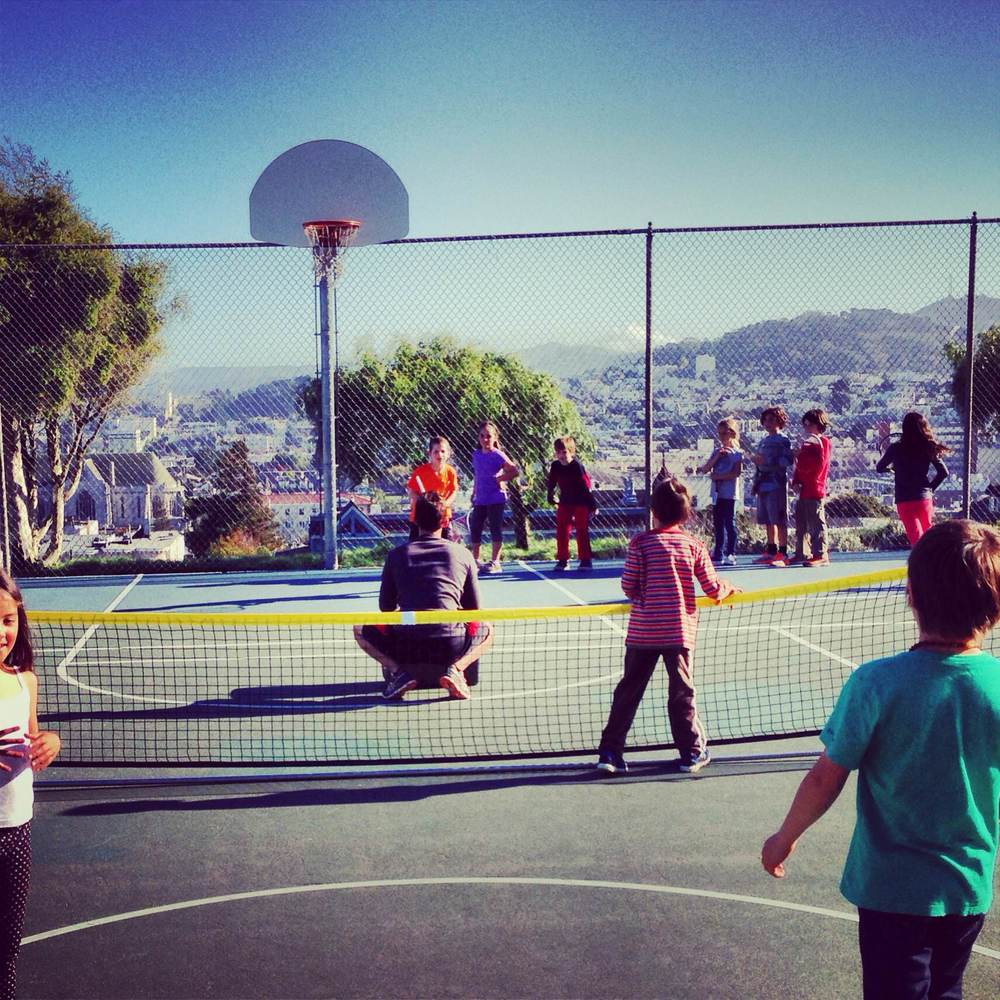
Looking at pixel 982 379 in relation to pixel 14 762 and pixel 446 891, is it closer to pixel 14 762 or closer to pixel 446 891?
pixel 446 891

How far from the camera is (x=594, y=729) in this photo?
6.81 metres

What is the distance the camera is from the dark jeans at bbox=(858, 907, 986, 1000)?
2574mm

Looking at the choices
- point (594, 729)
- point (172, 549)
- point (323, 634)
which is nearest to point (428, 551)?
point (594, 729)

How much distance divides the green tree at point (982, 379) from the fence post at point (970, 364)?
0.22 meters

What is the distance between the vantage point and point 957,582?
2520 mm

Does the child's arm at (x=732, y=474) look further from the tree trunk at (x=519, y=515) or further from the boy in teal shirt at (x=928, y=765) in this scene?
the boy in teal shirt at (x=928, y=765)

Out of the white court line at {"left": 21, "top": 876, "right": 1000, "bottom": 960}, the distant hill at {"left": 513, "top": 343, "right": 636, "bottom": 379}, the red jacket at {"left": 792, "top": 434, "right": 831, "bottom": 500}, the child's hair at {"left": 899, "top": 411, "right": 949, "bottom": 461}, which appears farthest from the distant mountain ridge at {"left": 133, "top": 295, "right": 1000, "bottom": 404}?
the white court line at {"left": 21, "top": 876, "right": 1000, "bottom": 960}

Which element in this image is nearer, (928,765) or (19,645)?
(928,765)

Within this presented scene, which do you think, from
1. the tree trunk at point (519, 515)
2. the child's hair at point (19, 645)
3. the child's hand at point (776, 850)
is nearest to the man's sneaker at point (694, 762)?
the child's hand at point (776, 850)

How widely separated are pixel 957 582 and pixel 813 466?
32.6ft

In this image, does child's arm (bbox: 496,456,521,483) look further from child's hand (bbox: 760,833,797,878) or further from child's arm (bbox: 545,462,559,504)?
child's hand (bbox: 760,833,797,878)

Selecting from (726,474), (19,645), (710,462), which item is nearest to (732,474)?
(726,474)

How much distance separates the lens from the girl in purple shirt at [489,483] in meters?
12.3

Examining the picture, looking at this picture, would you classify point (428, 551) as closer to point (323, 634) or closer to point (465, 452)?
point (323, 634)
